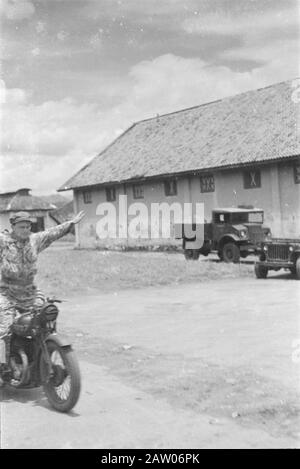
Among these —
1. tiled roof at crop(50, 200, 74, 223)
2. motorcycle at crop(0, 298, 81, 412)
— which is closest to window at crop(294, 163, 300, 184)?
motorcycle at crop(0, 298, 81, 412)

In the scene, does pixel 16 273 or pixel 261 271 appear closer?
pixel 16 273

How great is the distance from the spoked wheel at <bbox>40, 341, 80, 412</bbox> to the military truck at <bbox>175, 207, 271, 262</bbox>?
15033mm

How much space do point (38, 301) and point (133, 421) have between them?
1.80 m

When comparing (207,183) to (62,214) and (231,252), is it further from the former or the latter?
(62,214)

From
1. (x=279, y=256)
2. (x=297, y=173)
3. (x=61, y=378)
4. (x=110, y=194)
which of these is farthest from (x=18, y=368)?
(x=110, y=194)

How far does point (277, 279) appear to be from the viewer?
16.3 meters

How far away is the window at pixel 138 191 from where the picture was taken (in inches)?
1313

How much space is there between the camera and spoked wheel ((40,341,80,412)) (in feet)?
17.2

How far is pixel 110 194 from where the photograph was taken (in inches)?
1404

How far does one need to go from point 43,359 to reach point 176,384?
136cm

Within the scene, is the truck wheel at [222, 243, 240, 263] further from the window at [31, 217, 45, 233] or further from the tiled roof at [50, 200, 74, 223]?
the tiled roof at [50, 200, 74, 223]

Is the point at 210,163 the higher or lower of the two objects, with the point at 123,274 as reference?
higher

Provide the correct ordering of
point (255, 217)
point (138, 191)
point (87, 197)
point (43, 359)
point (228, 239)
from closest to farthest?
point (43, 359)
point (228, 239)
point (255, 217)
point (138, 191)
point (87, 197)
